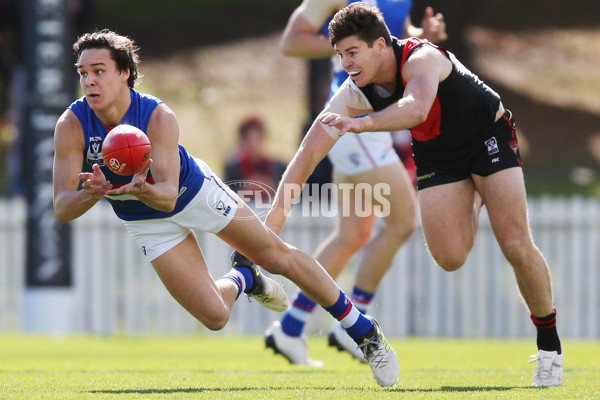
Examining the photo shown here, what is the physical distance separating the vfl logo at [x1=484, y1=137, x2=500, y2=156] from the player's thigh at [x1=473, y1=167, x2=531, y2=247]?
0.12 metres

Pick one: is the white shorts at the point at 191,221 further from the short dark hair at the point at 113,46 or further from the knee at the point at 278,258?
the short dark hair at the point at 113,46

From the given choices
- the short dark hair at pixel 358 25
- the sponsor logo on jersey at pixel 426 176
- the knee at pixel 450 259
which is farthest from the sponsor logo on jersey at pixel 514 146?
the short dark hair at pixel 358 25

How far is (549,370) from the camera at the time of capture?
17.0ft

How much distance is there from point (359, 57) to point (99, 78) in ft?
4.35

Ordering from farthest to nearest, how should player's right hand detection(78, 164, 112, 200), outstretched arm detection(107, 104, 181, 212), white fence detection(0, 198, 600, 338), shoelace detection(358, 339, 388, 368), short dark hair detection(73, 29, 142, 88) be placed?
white fence detection(0, 198, 600, 338)
shoelace detection(358, 339, 388, 368)
short dark hair detection(73, 29, 142, 88)
outstretched arm detection(107, 104, 181, 212)
player's right hand detection(78, 164, 112, 200)

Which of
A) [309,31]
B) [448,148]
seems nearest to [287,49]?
[309,31]

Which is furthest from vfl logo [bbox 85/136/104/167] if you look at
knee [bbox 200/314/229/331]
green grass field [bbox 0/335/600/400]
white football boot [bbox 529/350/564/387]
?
white football boot [bbox 529/350/564/387]

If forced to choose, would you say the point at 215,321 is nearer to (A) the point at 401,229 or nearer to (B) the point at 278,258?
(B) the point at 278,258

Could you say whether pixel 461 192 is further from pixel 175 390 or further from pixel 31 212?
pixel 31 212

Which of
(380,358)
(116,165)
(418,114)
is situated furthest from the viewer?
(380,358)

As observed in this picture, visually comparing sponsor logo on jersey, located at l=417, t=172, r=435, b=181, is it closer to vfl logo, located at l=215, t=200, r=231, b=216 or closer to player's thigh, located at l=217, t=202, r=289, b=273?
player's thigh, located at l=217, t=202, r=289, b=273

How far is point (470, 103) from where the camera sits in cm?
528

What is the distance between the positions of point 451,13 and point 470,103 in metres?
13.6

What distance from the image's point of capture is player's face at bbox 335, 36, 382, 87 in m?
4.97
